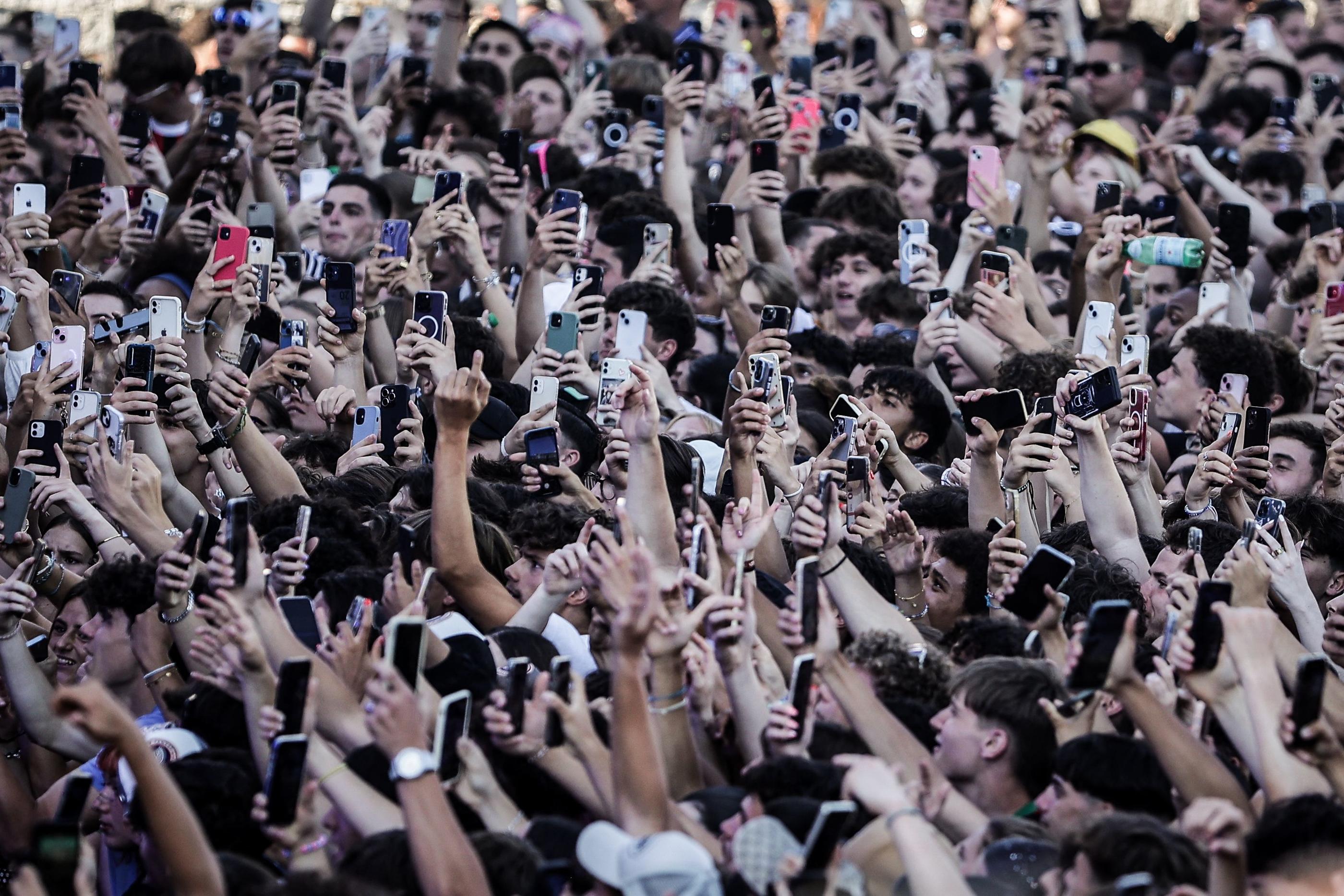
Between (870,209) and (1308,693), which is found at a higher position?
(1308,693)

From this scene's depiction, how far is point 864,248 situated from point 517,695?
476 centimetres

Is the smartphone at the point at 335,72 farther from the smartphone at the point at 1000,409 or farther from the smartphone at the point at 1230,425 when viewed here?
the smartphone at the point at 1230,425

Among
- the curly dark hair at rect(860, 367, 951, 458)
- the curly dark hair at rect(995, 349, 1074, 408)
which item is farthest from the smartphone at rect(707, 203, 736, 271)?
Result: the curly dark hair at rect(995, 349, 1074, 408)

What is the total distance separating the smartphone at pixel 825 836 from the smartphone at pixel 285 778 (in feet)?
3.56

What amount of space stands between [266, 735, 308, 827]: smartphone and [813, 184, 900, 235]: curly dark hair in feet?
19.3

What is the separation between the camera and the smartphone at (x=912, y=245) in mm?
8133

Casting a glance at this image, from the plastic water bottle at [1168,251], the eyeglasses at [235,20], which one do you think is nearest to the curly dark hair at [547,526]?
the plastic water bottle at [1168,251]

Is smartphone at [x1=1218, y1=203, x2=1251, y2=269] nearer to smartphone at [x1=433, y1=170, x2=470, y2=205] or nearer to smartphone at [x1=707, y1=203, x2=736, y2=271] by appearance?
smartphone at [x1=707, y1=203, x2=736, y2=271]

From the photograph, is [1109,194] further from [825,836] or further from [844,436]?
[825,836]

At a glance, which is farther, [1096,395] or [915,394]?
[915,394]

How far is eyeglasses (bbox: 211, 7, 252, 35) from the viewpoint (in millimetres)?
10969

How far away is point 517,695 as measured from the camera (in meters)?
4.32

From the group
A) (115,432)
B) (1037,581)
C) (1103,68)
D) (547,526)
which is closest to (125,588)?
(115,432)

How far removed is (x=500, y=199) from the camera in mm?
8648
